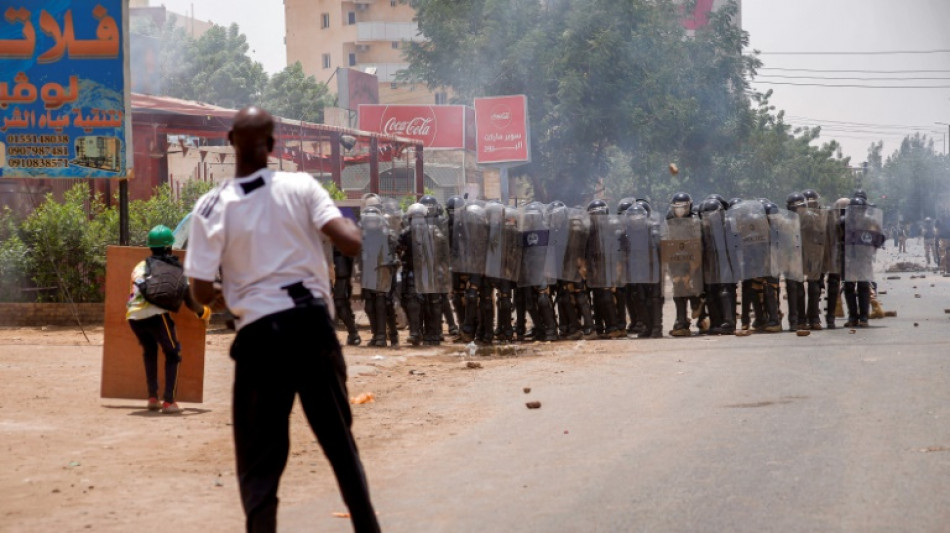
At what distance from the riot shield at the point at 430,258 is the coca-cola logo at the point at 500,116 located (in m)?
17.1

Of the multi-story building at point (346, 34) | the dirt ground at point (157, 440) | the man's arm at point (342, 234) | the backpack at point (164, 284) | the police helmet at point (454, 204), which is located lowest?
the dirt ground at point (157, 440)

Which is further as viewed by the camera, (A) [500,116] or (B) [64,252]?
(A) [500,116]

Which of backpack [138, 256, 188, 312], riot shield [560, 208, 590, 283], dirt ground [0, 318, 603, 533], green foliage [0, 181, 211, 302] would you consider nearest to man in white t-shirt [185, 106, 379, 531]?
dirt ground [0, 318, 603, 533]

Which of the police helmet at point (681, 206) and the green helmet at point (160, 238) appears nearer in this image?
the green helmet at point (160, 238)

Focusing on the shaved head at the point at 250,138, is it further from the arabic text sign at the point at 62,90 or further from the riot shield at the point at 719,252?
the riot shield at the point at 719,252

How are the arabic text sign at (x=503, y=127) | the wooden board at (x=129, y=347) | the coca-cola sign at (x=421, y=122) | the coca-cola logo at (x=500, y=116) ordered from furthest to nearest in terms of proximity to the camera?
the coca-cola sign at (x=421, y=122) → the coca-cola logo at (x=500, y=116) → the arabic text sign at (x=503, y=127) → the wooden board at (x=129, y=347)

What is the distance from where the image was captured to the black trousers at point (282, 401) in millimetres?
4504

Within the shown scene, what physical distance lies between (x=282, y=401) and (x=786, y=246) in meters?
12.8

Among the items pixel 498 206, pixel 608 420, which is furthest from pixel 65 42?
pixel 608 420

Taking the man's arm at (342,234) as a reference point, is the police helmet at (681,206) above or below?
above

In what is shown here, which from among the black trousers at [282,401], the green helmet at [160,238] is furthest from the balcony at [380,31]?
the black trousers at [282,401]

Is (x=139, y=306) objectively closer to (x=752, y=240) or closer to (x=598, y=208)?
(x=598, y=208)

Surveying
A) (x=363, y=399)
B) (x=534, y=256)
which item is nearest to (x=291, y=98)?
(x=534, y=256)

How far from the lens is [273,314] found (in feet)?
14.7
